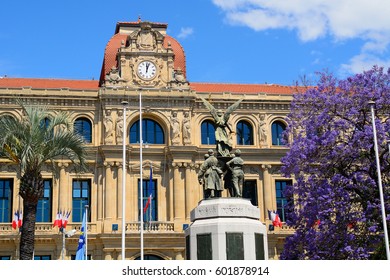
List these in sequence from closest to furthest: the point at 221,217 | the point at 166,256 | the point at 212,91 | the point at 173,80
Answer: the point at 221,217 < the point at 166,256 < the point at 173,80 < the point at 212,91

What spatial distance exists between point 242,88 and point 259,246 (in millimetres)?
33788

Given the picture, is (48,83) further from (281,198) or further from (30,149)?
(30,149)

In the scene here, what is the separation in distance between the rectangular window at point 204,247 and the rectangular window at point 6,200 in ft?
88.5

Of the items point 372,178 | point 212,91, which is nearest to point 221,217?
point 372,178

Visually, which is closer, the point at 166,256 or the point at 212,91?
the point at 166,256

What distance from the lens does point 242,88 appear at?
184ft

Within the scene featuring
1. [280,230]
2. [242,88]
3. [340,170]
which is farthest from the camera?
[242,88]

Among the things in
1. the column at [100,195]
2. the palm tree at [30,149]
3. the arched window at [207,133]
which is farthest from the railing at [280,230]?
the palm tree at [30,149]

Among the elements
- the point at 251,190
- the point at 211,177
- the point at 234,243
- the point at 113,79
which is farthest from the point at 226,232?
the point at 113,79

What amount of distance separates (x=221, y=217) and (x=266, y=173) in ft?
89.1

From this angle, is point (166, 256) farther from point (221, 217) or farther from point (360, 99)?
point (221, 217)

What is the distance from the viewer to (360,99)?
3566 centimetres
